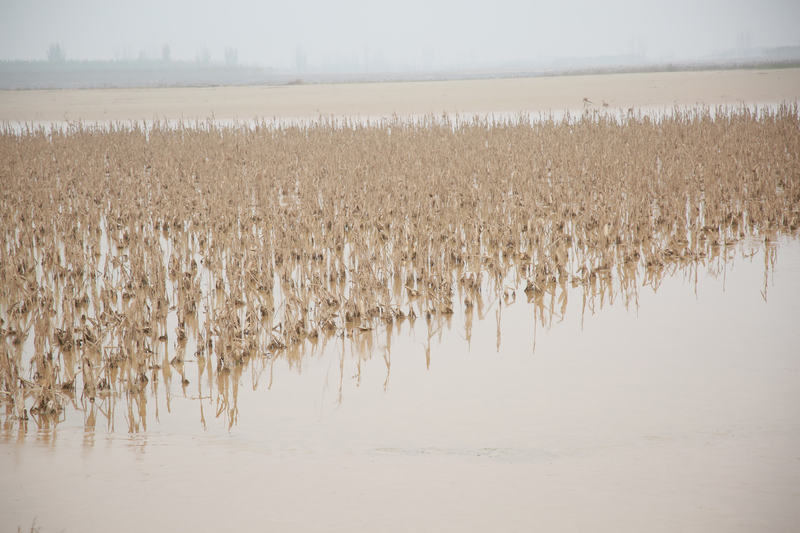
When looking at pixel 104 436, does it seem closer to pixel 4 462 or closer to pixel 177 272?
pixel 4 462

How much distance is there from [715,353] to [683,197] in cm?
524

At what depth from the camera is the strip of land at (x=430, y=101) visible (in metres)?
29.5

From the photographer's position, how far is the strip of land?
96.8ft

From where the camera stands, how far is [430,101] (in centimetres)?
3353

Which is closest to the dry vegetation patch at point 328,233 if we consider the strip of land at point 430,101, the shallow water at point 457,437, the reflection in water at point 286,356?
the reflection in water at point 286,356

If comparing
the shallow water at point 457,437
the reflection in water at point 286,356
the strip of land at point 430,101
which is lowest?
the shallow water at point 457,437

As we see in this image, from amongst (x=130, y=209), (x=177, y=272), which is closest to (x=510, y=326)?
(x=177, y=272)

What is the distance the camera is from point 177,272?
677cm

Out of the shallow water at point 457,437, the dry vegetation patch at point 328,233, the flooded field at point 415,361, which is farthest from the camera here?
the dry vegetation patch at point 328,233

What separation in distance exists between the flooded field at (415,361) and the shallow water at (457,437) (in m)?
0.02

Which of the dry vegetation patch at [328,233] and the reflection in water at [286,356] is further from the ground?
the dry vegetation patch at [328,233]

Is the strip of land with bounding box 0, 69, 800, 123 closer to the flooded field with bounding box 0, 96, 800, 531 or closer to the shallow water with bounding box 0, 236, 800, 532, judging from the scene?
the flooded field with bounding box 0, 96, 800, 531

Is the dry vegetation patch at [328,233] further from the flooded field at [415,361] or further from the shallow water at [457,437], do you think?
the shallow water at [457,437]

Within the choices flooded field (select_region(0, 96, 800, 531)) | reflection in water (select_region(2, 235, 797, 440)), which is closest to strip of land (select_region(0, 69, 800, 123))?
flooded field (select_region(0, 96, 800, 531))
